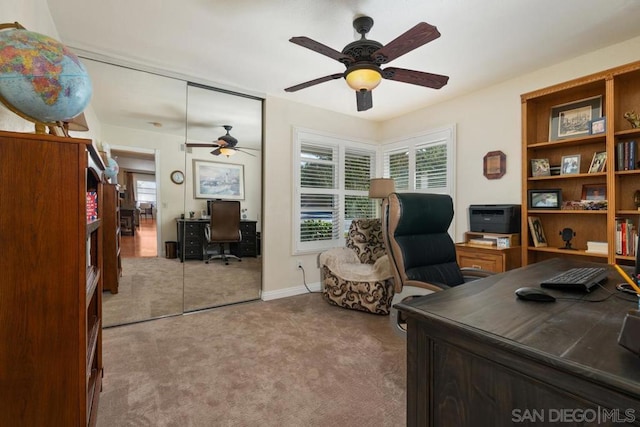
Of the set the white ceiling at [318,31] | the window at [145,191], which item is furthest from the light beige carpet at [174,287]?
the white ceiling at [318,31]

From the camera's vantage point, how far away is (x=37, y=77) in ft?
2.99

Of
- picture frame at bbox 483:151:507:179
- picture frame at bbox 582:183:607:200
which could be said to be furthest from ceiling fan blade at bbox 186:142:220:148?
picture frame at bbox 582:183:607:200

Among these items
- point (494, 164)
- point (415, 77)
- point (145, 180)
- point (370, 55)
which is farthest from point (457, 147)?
point (145, 180)

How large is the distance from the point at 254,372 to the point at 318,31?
100 inches

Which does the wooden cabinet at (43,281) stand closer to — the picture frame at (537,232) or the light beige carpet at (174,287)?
the light beige carpet at (174,287)

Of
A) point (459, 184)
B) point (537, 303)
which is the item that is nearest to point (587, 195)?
point (459, 184)

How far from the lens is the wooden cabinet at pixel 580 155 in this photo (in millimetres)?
2314

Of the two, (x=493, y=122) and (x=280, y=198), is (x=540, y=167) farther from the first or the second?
(x=280, y=198)

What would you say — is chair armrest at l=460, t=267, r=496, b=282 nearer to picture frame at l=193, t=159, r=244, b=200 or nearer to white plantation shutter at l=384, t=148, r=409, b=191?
white plantation shutter at l=384, t=148, r=409, b=191

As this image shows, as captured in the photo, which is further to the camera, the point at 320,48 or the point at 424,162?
the point at 424,162

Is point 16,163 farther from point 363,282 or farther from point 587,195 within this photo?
point 587,195

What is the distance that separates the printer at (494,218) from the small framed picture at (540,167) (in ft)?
1.19

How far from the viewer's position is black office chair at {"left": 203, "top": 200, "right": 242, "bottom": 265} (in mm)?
3537
